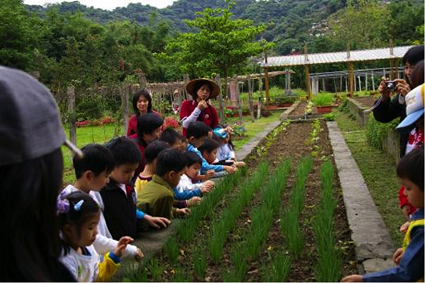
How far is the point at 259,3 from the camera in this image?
248 feet

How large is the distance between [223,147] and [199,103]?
36.8 inches

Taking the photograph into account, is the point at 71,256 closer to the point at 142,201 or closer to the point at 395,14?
the point at 142,201

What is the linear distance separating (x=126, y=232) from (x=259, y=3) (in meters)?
76.5

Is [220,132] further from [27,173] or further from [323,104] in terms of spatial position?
[323,104]

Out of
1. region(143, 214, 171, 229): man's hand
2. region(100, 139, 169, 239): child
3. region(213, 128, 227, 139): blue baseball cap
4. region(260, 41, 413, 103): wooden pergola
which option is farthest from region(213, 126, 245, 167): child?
region(260, 41, 413, 103): wooden pergola

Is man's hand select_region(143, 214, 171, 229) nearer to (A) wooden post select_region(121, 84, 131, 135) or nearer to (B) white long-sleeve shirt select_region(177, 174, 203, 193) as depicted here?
(B) white long-sleeve shirt select_region(177, 174, 203, 193)

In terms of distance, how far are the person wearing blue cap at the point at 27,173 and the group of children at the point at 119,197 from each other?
27.9 inches

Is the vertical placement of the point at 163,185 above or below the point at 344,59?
below

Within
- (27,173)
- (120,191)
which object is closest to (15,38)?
(120,191)

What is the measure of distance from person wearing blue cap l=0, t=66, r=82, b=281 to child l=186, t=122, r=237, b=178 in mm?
4175

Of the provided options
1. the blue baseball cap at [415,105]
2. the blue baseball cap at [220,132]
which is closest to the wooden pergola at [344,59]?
the blue baseball cap at [220,132]

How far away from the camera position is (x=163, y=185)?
11.8 ft

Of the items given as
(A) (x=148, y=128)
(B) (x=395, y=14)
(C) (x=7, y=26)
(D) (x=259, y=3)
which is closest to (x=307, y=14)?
(D) (x=259, y=3)

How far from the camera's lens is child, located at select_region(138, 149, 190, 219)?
11.5 ft
